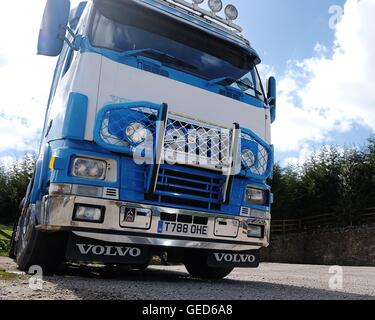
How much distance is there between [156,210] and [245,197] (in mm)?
1192

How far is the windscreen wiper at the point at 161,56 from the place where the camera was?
446 cm

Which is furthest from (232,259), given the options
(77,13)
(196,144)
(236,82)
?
(77,13)

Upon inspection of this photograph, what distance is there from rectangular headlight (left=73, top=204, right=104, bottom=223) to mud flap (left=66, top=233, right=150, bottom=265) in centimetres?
20

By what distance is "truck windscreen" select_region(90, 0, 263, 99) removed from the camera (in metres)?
4.53

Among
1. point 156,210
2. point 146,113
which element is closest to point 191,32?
point 146,113

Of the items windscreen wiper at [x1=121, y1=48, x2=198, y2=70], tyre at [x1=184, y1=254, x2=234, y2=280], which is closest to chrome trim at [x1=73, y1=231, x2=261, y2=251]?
tyre at [x1=184, y1=254, x2=234, y2=280]

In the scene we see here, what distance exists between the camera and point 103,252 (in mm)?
4035

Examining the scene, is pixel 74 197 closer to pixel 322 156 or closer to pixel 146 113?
pixel 146 113

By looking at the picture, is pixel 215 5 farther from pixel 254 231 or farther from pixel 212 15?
pixel 254 231

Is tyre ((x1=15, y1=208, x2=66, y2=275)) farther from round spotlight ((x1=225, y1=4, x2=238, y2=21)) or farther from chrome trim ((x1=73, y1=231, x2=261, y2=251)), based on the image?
round spotlight ((x1=225, y1=4, x2=238, y2=21))

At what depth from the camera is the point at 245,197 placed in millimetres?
4859

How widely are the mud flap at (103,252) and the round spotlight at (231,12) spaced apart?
10.7ft

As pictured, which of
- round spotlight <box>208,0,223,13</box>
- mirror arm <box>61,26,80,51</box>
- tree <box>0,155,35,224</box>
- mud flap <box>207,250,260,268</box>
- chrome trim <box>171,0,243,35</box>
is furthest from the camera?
tree <box>0,155,35,224</box>
